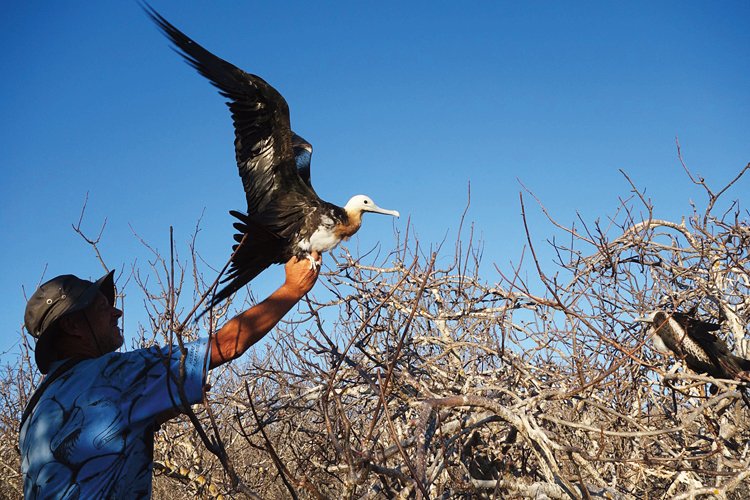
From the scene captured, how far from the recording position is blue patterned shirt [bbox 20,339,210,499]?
1.29m

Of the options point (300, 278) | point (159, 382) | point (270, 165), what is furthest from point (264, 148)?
point (159, 382)

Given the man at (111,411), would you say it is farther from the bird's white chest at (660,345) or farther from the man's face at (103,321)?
the bird's white chest at (660,345)

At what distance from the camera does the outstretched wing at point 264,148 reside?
3.42 metres

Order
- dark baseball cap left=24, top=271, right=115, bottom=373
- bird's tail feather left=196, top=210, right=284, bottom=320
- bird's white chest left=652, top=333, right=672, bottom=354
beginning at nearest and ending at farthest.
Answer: dark baseball cap left=24, top=271, right=115, bottom=373 → bird's tail feather left=196, top=210, right=284, bottom=320 → bird's white chest left=652, top=333, right=672, bottom=354

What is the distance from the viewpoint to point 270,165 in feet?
11.6

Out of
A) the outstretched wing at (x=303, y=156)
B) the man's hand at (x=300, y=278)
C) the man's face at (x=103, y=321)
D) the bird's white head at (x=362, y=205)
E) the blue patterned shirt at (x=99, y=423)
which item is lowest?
the blue patterned shirt at (x=99, y=423)

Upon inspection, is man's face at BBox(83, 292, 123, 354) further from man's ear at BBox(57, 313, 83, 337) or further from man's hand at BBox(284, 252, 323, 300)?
man's hand at BBox(284, 252, 323, 300)

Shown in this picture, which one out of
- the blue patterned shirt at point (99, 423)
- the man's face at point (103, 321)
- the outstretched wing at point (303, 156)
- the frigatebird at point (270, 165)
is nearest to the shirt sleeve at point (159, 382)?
the blue patterned shirt at point (99, 423)

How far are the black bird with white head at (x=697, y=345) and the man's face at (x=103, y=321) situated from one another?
2308mm

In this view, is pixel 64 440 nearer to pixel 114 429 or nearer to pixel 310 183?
pixel 114 429

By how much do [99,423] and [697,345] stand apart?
2.91m

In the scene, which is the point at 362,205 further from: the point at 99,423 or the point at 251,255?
the point at 99,423

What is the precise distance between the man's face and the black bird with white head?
231 centimetres

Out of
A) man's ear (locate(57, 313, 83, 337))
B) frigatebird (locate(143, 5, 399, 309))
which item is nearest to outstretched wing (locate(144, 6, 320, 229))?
frigatebird (locate(143, 5, 399, 309))
